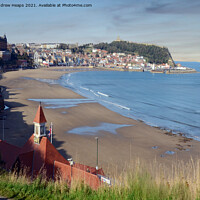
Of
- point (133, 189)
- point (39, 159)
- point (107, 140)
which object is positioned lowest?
point (107, 140)

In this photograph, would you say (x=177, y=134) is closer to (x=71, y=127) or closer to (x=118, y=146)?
(x=118, y=146)

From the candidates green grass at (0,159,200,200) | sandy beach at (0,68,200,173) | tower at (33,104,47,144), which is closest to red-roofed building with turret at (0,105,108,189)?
tower at (33,104,47,144)

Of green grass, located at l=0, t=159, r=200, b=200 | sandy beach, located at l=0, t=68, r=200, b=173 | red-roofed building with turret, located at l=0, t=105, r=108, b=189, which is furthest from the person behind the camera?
sandy beach, located at l=0, t=68, r=200, b=173

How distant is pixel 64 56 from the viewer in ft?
655

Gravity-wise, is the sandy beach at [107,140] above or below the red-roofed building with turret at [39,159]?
below

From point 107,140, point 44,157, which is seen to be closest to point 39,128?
point 44,157

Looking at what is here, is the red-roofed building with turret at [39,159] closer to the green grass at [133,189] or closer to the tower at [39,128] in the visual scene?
the tower at [39,128]

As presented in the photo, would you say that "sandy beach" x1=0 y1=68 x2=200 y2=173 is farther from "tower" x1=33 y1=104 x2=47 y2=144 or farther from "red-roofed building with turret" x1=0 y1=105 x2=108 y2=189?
"tower" x1=33 y1=104 x2=47 y2=144

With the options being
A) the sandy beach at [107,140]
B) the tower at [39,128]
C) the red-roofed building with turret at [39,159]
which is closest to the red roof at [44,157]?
the red-roofed building with turret at [39,159]

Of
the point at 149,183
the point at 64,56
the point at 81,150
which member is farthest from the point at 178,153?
the point at 64,56

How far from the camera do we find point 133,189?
A: 597 centimetres

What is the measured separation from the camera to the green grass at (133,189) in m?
5.62

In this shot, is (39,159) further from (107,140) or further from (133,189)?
(107,140)

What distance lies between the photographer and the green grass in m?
5.62
